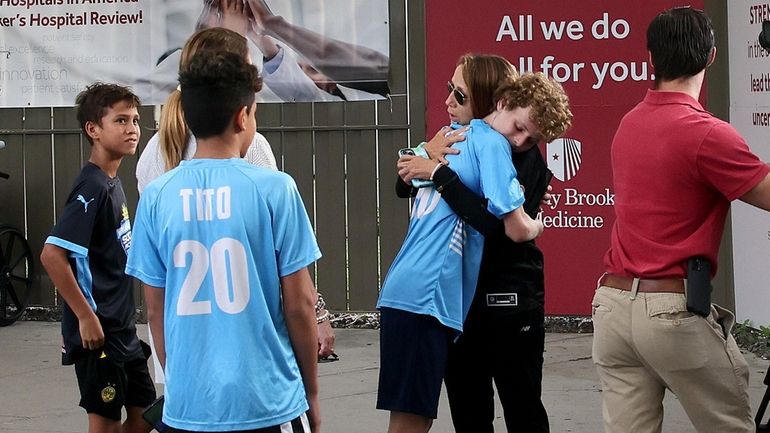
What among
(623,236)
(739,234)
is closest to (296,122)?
(739,234)

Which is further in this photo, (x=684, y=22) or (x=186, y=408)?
(x=684, y=22)

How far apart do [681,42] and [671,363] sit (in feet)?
3.28

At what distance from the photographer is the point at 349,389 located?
7.28 m

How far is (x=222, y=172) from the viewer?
11.1ft

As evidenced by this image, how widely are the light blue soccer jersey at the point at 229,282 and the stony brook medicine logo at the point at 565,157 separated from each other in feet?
17.5

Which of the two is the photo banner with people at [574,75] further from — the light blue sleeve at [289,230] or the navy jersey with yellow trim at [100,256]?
the light blue sleeve at [289,230]

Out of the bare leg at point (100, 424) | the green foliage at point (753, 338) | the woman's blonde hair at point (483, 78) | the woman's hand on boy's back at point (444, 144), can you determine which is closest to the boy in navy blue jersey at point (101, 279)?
the bare leg at point (100, 424)

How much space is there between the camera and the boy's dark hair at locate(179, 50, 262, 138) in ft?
11.2

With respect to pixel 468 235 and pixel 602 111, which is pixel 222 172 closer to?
pixel 468 235

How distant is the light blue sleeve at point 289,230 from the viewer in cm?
337

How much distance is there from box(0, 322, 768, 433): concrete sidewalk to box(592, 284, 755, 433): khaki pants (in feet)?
7.60

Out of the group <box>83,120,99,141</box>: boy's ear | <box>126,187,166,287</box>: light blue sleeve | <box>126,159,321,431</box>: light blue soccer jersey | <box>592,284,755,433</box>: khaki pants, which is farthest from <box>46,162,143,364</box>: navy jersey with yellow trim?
<box>592,284,755,433</box>: khaki pants

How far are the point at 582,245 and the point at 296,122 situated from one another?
2.24 meters

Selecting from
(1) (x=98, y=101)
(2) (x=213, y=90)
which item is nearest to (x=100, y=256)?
(1) (x=98, y=101)
